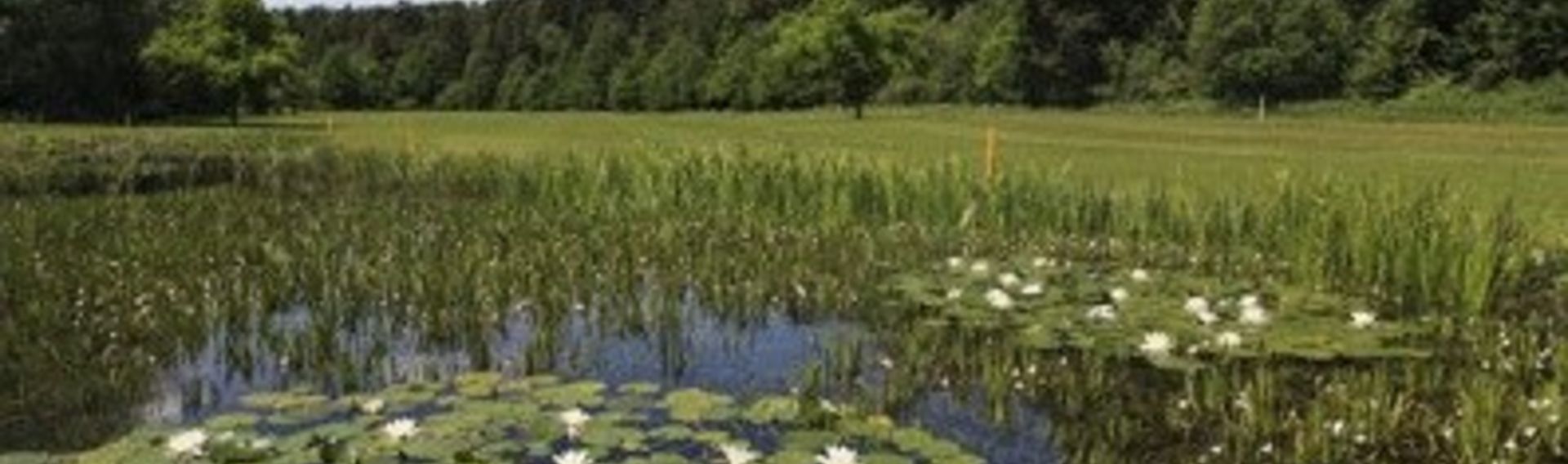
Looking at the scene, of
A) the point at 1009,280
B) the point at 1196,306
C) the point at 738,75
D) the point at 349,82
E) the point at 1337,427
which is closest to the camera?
the point at 1337,427

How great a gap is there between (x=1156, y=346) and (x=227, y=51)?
68150mm

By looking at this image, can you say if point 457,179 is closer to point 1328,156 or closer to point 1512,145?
point 1328,156

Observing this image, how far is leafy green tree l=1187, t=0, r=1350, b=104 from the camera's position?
266 ft

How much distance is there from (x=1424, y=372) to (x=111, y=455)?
7.80 m

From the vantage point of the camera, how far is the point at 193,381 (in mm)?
11555

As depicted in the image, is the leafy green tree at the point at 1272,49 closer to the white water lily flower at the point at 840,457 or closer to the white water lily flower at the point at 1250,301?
the white water lily flower at the point at 1250,301

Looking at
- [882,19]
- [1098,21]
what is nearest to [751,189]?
[882,19]

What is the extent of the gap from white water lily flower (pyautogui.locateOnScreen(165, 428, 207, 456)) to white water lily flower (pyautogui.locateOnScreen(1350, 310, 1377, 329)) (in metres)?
7.99

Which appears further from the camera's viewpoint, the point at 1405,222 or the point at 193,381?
the point at 1405,222

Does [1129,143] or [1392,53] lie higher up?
[1392,53]

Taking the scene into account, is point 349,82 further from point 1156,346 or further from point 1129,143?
point 1156,346

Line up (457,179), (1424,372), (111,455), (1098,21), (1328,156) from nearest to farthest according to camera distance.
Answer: (111,455), (1424,372), (457,179), (1328,156), (1098,21)

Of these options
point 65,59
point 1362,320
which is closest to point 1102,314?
point 1362,320

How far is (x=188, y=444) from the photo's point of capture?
8000mm
